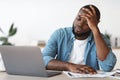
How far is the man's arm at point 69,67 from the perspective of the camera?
1712mm

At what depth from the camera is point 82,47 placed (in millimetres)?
2094

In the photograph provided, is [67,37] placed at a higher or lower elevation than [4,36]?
higher

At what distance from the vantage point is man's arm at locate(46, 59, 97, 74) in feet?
5.62

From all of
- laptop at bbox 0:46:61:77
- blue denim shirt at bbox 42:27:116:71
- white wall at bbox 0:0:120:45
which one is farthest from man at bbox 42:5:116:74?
white wall at bbox 0:0:120:45

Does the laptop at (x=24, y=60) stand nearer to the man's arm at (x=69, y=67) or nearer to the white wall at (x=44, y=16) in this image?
the man's arm at (x=69, y=67)

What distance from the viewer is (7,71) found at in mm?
1656

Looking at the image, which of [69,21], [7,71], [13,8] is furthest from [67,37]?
[13,8]

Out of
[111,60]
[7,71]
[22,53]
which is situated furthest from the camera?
[111,60]

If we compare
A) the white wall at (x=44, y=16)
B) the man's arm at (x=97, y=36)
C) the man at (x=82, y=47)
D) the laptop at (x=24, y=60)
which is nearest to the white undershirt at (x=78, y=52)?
the man at (x=82, y=47)

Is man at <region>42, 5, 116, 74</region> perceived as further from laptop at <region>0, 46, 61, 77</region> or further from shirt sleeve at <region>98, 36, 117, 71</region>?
laptop at <region>0, 46, 61, 77</region>

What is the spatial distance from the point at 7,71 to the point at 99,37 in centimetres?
72

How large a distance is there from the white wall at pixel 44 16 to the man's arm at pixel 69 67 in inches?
96.1

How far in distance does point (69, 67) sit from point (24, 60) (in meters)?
0.39

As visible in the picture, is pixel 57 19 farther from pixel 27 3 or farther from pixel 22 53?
pixel 22 53
